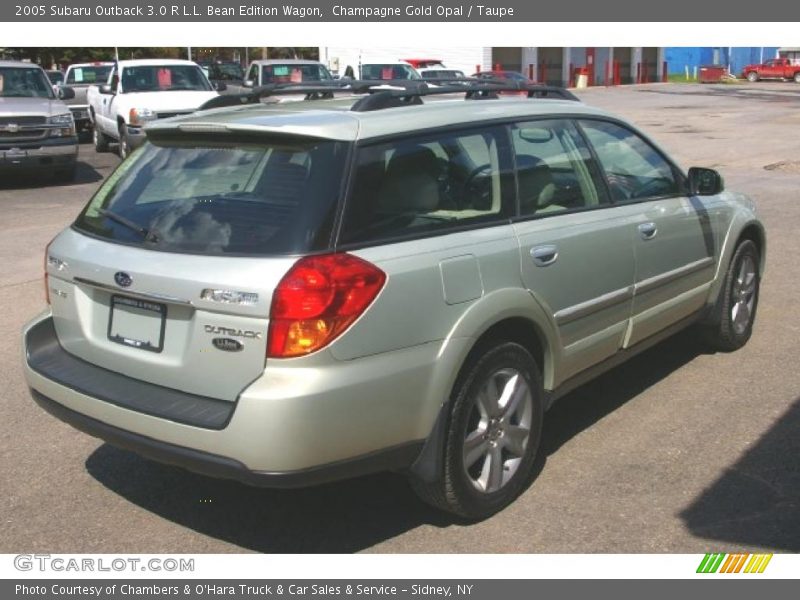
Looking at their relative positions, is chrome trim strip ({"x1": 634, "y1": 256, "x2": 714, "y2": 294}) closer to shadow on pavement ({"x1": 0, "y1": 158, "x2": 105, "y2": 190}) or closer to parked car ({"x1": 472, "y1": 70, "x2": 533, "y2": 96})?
parked car ({"x1": 472, "y1": 70, "x2": 533, "y2": 96})

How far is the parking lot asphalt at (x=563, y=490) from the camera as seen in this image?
3.81 meters

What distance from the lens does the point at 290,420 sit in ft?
10.5

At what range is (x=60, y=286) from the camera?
13.1 ft

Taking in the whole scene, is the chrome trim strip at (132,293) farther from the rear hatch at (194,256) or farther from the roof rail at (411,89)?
the roof rail at (411,89)

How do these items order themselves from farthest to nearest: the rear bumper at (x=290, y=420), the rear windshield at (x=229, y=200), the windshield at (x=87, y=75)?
the windshield at (x=87, y=75)
the rear windshield at (x=229, y=200)
the rear bumper at (x=290, y=420)

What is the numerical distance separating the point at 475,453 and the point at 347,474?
0.70m

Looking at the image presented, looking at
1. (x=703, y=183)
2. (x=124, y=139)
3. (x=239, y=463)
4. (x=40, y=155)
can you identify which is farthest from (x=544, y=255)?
(x=124, y=139)

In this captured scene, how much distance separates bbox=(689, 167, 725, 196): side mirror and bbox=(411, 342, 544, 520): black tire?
201cm

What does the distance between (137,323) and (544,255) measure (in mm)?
1757

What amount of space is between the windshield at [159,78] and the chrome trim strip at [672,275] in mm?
12602

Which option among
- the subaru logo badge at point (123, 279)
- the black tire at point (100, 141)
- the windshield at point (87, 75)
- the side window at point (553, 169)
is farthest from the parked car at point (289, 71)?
the subaru logo badge at point (123, 279)

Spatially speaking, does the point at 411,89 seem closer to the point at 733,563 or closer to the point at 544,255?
the point at 544,255
